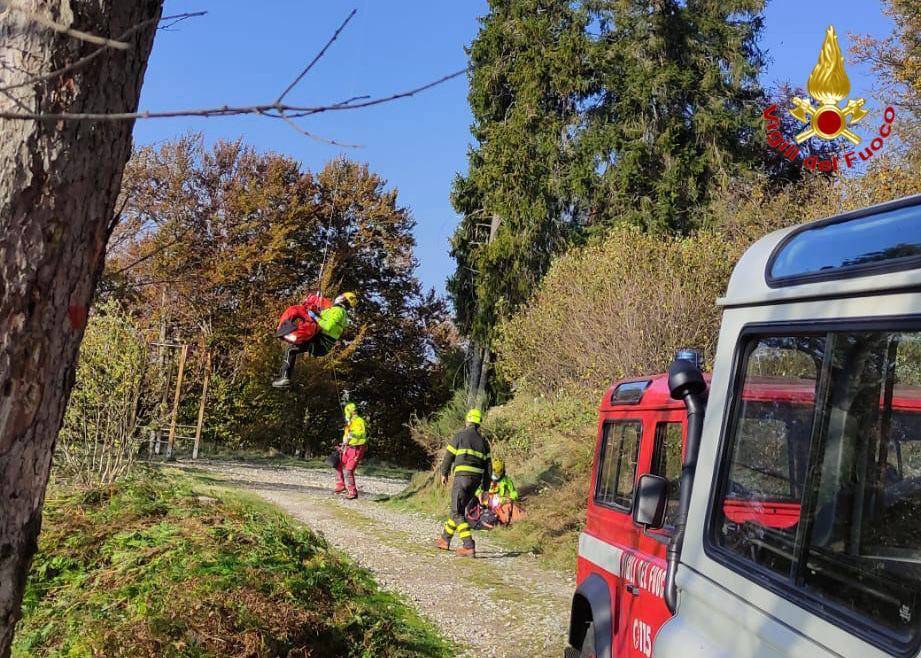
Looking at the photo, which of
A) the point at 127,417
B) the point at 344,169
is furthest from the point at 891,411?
the point at 344,169

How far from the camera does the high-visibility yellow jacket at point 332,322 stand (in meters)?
12.1

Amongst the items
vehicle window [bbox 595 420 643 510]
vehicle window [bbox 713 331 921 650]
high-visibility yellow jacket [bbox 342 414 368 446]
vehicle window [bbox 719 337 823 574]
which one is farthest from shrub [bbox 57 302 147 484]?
vehicle window [bbox 713 331 921 650]

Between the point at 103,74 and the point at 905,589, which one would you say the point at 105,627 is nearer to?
the point at 103,74

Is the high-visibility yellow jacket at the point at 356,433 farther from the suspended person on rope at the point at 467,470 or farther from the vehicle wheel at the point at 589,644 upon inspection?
the vehicle wheel at the point at 589,644

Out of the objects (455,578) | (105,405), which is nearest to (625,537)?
(455,578)

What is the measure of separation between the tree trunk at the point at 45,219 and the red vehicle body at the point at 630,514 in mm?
2167

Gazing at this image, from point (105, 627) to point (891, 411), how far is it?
5323mm

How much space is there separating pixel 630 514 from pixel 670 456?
0.37 meters

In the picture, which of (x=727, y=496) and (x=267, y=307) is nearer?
(x=727, y=496)

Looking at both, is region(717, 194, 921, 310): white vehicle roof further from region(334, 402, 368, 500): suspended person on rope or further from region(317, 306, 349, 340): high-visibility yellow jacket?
region(334, 402, 368, 500): suspended person on rope

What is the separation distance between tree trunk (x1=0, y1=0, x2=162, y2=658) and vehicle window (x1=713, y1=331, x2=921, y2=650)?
215 centimetres

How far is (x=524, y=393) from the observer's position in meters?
22.0

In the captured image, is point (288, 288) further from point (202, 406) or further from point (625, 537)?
point (625, 537)

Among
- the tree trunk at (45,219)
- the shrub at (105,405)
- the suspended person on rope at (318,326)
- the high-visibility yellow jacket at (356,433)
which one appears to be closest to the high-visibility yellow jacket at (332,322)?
the suspended person on rope at (318,326)
